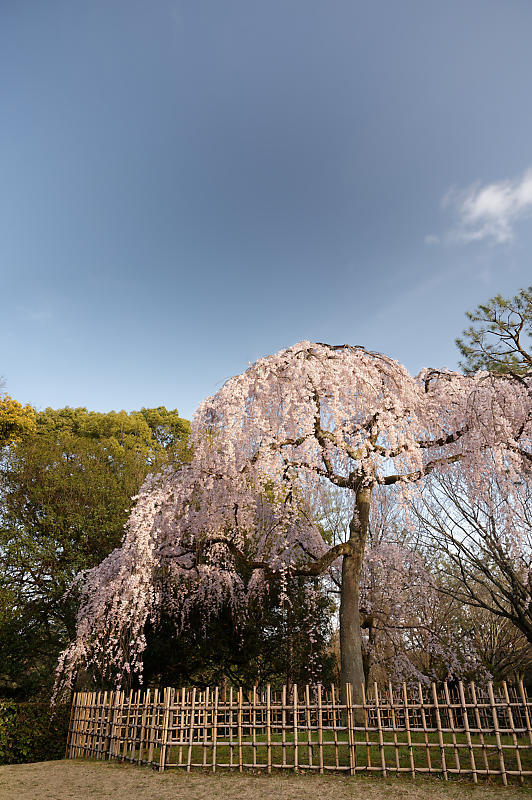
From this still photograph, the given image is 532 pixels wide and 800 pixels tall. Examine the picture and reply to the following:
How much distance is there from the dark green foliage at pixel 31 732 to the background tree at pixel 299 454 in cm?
99

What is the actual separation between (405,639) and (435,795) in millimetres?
9607

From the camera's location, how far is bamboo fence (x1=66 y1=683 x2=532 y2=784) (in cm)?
559

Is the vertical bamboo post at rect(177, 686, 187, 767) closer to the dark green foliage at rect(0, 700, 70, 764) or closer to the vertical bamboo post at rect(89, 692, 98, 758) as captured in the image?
the vertical bamboo post at rect(89, 692, 98, 758)

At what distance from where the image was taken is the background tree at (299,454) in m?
8.32

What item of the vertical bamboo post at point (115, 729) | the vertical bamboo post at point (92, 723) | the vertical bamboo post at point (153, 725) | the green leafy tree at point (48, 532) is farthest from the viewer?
the green leafy tree at point (48, 532)

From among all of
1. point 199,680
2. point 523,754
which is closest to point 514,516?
point 523,754

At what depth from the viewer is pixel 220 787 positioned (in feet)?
18.7

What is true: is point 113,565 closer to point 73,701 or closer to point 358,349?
point 73,701

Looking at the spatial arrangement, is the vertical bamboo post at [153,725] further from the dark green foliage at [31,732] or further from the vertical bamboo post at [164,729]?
the dark green foliage at [31,732]

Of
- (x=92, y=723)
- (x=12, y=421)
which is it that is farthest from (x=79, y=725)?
(x=12, y=421)

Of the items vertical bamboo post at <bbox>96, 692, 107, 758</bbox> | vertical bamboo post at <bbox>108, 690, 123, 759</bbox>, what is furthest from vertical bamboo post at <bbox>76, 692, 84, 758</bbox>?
vertical bamboo post at <bbox>108, 690, 123, 759</bbox>

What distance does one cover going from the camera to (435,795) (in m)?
5.02

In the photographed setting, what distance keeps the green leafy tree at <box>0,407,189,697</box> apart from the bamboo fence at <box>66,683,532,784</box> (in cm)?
344

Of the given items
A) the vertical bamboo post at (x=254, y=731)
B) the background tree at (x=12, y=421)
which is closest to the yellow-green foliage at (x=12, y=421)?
the background tree at (x=12, y=421)
